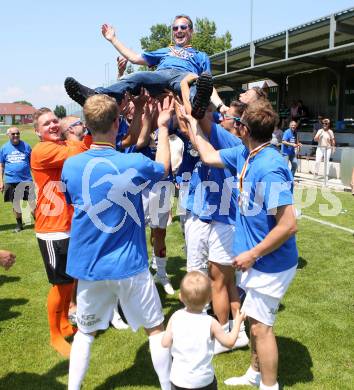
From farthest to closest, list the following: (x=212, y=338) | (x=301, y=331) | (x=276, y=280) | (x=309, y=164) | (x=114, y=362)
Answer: (x=309, y=164), (x=301, y=331), (x=114, y=362), (x=276, y=280), (x=212, y=338)

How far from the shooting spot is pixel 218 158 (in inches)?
145

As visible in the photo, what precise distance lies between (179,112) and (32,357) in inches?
107

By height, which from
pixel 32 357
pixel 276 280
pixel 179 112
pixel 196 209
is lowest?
pixel 32 357

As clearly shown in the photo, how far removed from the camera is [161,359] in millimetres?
3170

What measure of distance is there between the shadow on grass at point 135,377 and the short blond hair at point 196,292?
1267 millimetres

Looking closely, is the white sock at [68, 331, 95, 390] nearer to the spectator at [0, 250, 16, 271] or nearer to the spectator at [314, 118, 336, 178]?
the spectator at [0, 250, 16, 271]

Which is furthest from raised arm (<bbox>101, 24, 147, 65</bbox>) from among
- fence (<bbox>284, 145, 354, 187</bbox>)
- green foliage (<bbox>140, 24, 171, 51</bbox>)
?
green foliage (<bbox>140, 24, 171, 51</bbox>)

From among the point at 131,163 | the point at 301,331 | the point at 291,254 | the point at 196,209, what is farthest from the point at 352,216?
the point at 131,163

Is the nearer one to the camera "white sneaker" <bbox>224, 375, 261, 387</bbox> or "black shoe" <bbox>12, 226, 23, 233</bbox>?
"white sneaker" <bbox>224, 375, 261, 387</bbox>

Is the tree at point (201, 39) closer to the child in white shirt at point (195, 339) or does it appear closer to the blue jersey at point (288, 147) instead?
the blue jersey at point (288, 147)

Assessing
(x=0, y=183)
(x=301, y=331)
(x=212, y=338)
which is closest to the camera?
(x=212, y=338)

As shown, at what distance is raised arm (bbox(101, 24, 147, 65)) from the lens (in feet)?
15.1

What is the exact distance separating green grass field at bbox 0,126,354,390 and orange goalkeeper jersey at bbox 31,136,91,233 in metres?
1.26

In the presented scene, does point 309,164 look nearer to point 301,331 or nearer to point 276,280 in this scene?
point 301,331
